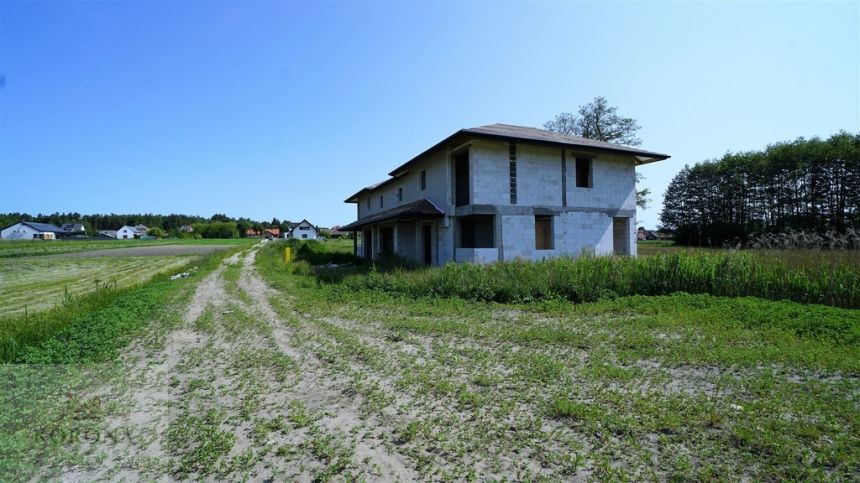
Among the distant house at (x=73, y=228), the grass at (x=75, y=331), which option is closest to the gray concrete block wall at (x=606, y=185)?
the grass at (x=75, y=331)

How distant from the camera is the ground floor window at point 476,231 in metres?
17.9

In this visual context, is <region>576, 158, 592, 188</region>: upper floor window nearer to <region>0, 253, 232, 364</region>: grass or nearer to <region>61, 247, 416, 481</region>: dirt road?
<region>61, 247, 416, 481</region>: dirt road

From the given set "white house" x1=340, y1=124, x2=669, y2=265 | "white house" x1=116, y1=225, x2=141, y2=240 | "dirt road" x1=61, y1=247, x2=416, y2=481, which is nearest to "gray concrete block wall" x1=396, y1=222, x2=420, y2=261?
"white house" x1=340, y1=124, x2=669, y2=265

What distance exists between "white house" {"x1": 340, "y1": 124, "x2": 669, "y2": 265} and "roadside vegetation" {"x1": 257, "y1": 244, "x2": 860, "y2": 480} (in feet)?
24.1

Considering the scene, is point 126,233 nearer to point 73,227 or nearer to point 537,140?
point 73,227

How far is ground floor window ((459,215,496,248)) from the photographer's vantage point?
17.9 m

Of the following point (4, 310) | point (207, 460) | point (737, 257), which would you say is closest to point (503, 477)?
point (207, 460)

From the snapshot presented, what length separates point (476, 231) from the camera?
1894 centimetres

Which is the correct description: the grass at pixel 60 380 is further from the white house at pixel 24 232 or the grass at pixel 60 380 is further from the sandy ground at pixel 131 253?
the white house at pixel 24 232

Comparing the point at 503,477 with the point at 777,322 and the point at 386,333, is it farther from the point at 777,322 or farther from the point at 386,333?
the point at 777,322

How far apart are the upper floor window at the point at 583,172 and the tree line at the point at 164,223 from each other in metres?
102

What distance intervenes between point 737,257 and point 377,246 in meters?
18.0

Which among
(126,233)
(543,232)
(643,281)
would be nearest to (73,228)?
(126,233)

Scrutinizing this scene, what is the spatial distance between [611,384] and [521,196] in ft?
41.6
